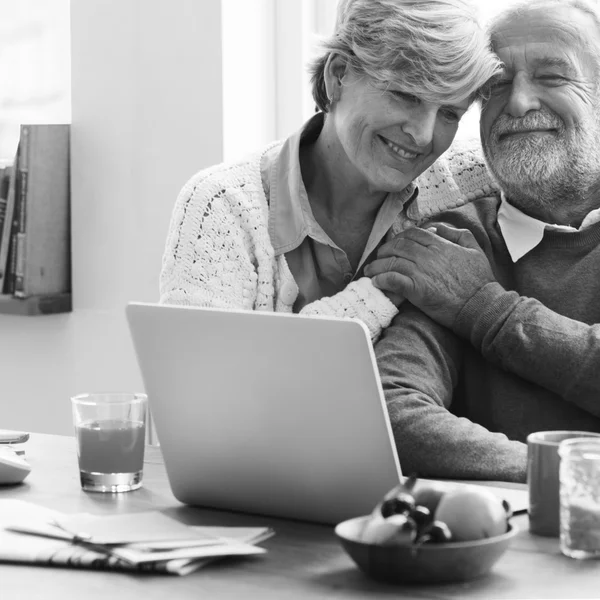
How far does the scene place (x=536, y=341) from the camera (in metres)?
1.79

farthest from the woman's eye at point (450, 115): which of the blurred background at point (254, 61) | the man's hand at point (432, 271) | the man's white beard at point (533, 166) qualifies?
the blurred background at point (254, 61)

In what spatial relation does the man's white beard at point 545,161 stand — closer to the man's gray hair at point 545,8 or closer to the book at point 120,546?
the man's gray hair at point 545,8

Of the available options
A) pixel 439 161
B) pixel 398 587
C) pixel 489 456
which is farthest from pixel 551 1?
pixel 398 587

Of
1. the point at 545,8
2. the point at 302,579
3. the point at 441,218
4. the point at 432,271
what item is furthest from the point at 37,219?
the point at 302,579

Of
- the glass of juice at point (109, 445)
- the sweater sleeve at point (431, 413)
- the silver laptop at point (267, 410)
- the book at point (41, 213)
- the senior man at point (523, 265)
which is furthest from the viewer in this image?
the book at point (41, 213)

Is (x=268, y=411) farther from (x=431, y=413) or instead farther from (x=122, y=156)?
(x=122, y=156)

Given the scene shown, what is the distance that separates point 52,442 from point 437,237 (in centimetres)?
76

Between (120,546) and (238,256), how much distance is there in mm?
920

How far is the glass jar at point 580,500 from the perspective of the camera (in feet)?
3.57

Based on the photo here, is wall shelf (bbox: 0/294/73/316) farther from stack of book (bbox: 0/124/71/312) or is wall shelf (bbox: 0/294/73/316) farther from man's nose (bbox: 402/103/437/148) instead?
man's nose (bbox: 402/103/437/148)

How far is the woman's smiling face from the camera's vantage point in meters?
1.91

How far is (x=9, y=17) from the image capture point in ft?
11.6

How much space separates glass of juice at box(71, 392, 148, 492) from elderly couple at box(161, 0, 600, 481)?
0.50 meters

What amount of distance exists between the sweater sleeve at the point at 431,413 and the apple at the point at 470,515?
45 cm
